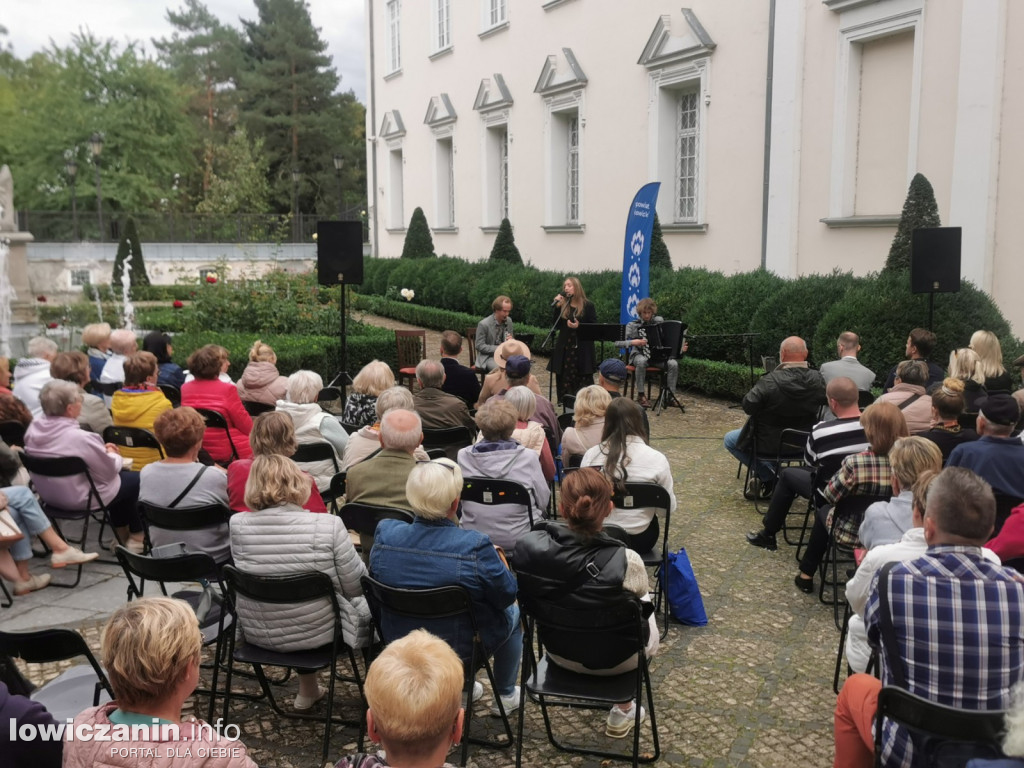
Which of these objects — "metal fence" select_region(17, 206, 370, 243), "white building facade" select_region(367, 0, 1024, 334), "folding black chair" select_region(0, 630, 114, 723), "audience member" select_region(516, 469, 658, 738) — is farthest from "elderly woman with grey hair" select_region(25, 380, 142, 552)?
"metal fence" select_region(17, 206, 370, 243)

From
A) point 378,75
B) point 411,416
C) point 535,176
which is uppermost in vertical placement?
point 378,75

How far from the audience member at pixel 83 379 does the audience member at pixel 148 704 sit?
4.71 meters

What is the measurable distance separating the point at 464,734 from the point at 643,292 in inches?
359

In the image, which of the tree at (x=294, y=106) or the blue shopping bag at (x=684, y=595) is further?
the tree at (x=294, y=106)

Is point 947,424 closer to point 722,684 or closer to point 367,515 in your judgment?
point 722,684

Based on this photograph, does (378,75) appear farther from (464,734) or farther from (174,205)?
(464,734)

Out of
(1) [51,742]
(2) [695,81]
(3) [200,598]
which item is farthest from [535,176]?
(1) [51,742]

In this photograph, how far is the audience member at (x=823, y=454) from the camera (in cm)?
540

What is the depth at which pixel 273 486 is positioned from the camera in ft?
12.3

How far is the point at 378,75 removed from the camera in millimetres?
28078

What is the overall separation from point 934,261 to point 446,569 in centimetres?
720

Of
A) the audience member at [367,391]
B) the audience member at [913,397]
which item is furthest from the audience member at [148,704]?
the audience member at [913,397]

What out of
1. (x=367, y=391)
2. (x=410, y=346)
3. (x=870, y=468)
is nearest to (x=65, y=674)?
(x=367, y=391)

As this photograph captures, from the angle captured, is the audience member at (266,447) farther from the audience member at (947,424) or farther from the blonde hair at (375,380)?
the audience member at (947,424)
